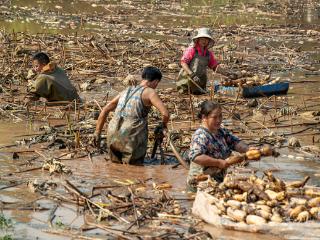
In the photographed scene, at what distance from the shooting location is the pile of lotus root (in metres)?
6.11

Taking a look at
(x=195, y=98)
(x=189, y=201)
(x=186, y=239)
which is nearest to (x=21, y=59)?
(x=195, y=98)

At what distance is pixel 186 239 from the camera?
229 inches

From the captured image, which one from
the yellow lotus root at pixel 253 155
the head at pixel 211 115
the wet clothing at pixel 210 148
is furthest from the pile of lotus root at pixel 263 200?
the head at pixel 211 115

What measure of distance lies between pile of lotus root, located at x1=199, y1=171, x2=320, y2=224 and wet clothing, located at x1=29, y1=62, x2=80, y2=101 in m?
4.78

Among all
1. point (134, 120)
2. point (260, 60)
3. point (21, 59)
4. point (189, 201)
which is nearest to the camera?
point (189, 201)

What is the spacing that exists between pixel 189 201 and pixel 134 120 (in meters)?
1.68

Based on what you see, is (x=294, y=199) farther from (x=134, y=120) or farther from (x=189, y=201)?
(x=134, y=120)

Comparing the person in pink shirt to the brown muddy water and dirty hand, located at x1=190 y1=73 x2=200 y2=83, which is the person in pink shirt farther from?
the brown muddy water

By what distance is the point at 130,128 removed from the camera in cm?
842

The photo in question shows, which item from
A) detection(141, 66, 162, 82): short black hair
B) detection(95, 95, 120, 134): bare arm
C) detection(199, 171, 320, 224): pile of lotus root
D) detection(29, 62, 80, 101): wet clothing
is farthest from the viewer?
detection(29, 62, 80, 101): wet clothing

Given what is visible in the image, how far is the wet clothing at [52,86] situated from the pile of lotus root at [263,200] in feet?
15.7

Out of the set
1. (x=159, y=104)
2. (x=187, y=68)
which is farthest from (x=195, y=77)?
(x=159, y=104)

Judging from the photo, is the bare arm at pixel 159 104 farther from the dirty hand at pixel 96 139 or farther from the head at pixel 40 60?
the head at pixel 40 60

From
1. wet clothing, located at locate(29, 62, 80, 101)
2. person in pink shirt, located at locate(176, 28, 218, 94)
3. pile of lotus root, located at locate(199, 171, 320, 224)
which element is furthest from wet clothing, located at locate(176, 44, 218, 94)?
pile of lotus root, located at locate(199, 171, 320, 224)
